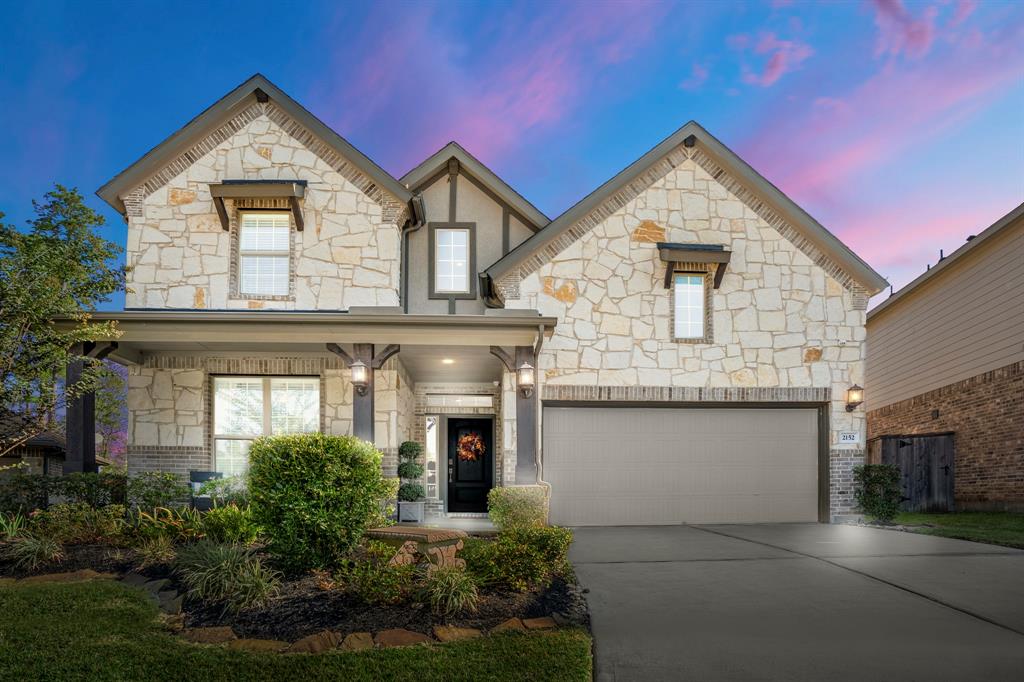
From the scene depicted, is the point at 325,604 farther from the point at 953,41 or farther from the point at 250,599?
the point at 953,41

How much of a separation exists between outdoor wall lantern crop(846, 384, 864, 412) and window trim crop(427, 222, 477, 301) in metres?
7.32

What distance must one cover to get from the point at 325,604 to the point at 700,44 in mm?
16577

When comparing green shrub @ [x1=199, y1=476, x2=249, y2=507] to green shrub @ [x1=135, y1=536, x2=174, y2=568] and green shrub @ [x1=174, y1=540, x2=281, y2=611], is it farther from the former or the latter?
green shrub @ [x1=174, y1=540, x2=281, y2=611]

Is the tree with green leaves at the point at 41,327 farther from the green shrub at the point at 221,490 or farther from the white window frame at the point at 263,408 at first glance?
the green shrub at the point at 221,490

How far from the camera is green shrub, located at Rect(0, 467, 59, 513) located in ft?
29.3

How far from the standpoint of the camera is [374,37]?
17.8m

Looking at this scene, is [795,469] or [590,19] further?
[590,19]

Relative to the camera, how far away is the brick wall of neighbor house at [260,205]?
12.0 metres

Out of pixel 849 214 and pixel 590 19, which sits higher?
pixel 590 19

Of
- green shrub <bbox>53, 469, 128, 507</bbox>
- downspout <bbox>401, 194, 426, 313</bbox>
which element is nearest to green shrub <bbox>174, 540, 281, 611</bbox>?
green shrub <bbox>53, 469, 128, 507</bbox>

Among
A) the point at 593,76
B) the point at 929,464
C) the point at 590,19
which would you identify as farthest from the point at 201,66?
the point at 929,464

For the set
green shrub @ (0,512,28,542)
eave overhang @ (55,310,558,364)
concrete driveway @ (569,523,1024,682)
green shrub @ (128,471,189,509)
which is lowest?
concrete driveway @ (569,523,1024,682)

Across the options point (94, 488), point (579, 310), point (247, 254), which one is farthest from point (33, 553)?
point (579, 310)

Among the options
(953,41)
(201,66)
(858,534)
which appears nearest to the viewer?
(858,534)
